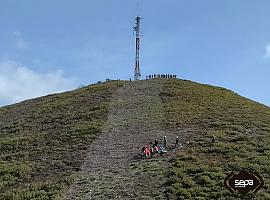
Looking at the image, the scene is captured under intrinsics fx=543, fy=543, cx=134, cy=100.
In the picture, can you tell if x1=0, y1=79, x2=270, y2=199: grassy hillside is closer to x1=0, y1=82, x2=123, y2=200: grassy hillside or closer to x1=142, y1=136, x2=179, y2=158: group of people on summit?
x1=0, y1=82, x2=123, y2=200: grassy hillside

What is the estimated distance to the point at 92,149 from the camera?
32688 millimetres

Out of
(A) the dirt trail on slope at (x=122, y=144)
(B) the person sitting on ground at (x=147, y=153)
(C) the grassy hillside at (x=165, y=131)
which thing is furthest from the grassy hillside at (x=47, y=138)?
(B) the person sitting on ground at (x=147, y=153)

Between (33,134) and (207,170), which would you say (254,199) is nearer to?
(207,170)

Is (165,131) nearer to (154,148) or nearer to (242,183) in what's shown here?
(154,148)

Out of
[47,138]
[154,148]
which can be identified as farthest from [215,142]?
[47,138]

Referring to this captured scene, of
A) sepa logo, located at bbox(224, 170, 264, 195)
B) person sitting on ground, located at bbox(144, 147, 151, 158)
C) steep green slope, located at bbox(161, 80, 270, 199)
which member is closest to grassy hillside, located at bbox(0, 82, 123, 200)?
person sitting on ground, located at bbox(144, 147, 151, 158)

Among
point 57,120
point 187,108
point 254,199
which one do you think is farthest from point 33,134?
point 254,199

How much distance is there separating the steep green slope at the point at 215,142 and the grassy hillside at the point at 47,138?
5.52m

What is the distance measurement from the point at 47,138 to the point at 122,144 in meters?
6.40

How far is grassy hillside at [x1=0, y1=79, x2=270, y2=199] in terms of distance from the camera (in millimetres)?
24531

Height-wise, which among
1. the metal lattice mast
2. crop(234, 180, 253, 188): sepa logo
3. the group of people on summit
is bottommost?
crop(234, 180, 253, 188): sepa logo

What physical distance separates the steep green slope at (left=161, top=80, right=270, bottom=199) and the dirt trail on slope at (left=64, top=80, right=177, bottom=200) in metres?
1.57

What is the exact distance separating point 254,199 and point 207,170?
510cm

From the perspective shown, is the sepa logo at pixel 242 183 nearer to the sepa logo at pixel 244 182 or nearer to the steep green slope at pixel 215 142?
the sepa logo at pixel 244 182
